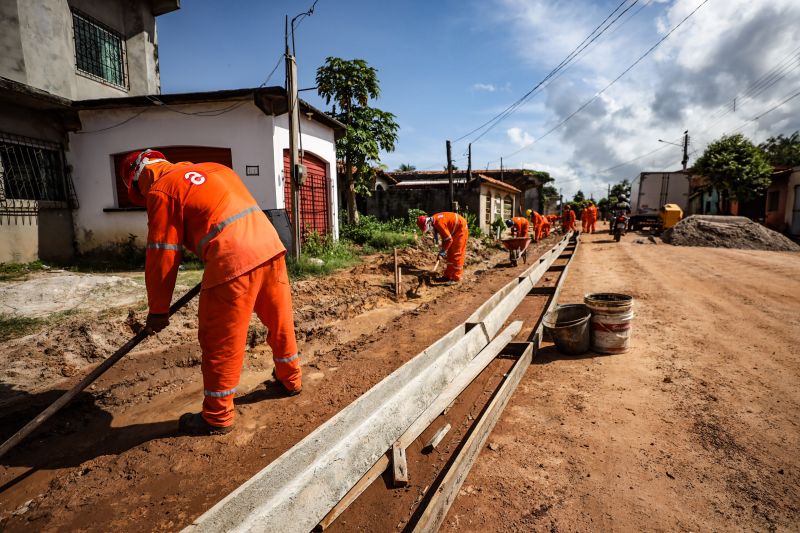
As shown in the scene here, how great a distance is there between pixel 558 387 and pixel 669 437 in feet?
2.76

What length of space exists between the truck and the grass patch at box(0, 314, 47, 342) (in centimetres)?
2319

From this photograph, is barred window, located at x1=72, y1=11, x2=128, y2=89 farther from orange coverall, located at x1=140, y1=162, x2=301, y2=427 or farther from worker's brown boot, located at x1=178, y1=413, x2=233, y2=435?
worker's brown boot, located at x1=178, y1=413, x2=233, y2=435

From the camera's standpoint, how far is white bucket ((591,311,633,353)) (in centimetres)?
378

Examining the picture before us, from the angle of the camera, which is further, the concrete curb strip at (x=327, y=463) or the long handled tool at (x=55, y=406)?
the long handled tool at (x=55, y=406)

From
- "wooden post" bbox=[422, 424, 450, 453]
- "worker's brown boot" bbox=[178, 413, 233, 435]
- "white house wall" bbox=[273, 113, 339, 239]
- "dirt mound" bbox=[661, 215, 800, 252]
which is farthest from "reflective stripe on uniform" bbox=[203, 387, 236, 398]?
"dirt mound" bbox=[661, 215, 800, 252]

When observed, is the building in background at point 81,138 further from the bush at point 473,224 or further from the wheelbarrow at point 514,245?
the bush at point 473,224

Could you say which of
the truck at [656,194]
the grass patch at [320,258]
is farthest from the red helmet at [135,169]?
the truck at [656,194]

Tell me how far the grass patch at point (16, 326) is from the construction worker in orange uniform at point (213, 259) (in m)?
2.48

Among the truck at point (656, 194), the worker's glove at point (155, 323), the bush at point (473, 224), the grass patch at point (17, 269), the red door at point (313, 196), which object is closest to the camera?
the worker's glove at point (155, 323)

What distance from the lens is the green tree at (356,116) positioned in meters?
12.4

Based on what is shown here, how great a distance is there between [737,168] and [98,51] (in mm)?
25116

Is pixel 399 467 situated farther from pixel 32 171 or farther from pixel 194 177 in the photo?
pixel 32 171

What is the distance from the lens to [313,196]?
982 cm

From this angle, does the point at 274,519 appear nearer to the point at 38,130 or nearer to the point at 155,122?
the point at 155,122
